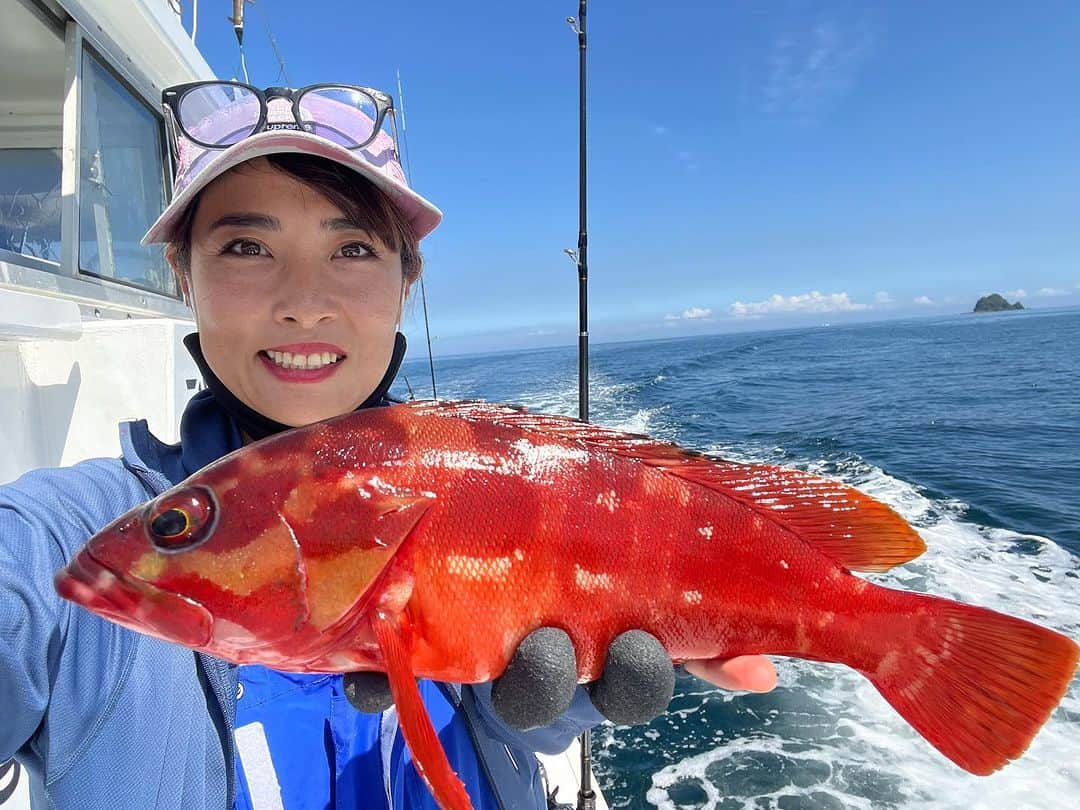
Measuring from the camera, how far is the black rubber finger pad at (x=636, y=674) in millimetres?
1520

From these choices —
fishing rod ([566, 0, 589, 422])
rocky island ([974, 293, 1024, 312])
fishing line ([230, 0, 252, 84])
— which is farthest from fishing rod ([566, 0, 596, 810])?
rocky island ([974, 293, 1024, 312])

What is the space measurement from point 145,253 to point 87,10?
1.51 meters

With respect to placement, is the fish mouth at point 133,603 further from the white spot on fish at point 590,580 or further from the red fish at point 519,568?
the white spot on fish at point 590,580

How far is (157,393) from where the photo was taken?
12.3 feet

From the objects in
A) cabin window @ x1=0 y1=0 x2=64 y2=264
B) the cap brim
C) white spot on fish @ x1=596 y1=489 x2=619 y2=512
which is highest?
cabin window @ x1=0 y1=0 x2=64 y2=264

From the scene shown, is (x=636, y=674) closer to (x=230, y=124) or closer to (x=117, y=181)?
(x=230, y=124)

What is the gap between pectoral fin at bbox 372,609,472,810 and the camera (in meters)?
1.24

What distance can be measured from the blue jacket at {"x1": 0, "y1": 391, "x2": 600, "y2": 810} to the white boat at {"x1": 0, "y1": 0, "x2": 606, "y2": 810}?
118 cm

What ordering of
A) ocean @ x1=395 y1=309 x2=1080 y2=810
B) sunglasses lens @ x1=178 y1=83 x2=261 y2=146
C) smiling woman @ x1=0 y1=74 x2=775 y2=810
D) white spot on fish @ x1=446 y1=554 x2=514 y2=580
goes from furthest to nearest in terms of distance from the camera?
ocean @ x1=395 y1=309 x2=1080 y2=810 → sunglasses lens @ x1=178 y1=83 x2=261 y2=146 → white spot on fish @ x1=446 y1=554 x2=514 y2=580 → smiling woman @ x1=0 y1=74 x2=775 y2=810

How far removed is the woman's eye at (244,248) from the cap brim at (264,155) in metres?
0.17

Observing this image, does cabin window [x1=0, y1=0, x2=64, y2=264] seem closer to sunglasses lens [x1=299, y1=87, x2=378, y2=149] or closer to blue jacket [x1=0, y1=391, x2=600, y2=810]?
sunglasses lens [x1=299, y1=87, x2=378, y2=149]

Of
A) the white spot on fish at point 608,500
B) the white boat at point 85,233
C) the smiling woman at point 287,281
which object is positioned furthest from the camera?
the white boat at point 85,233

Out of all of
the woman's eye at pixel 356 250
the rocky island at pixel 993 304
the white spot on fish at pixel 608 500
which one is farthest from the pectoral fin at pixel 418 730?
the rocky island at pixel 993 304

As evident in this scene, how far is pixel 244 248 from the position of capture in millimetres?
1848
